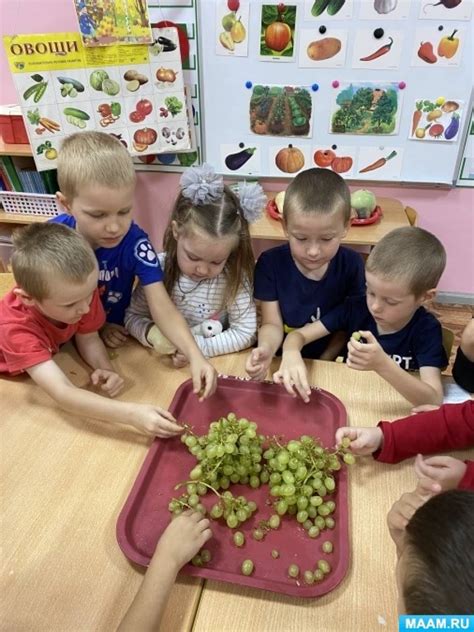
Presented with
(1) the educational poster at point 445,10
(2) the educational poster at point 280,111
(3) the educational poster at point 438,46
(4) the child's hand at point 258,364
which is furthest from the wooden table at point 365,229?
(4) the child's hand at point 258,364

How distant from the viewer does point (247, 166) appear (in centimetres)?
321

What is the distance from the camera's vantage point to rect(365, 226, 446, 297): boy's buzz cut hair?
52.8 inches

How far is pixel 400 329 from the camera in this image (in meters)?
1.49

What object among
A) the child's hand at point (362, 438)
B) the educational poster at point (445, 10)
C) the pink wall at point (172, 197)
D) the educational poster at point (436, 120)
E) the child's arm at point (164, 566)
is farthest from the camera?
the pink wall at point (172, 197)

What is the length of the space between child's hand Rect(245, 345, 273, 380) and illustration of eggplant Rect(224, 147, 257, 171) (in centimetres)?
212

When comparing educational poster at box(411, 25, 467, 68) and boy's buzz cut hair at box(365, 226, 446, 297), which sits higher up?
educational poster at box(411, 25, 467, 68)

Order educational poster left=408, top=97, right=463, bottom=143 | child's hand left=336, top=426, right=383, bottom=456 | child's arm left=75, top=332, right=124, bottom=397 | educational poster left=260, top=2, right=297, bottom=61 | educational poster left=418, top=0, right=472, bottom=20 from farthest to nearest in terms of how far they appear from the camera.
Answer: educational poster left=408, top=97, right=463, bottom=143, educational poster left=260, top=2, right=297, bottom=61, educational poster left=418, top=0, right=472, bottom=20, child's arm left=75, top=332, right=124, bottom=397, child's hand left=336, top=426, right=383, bottom=456

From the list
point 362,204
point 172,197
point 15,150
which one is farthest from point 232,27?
point 15,150

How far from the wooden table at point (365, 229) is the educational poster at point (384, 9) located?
1.04 metres

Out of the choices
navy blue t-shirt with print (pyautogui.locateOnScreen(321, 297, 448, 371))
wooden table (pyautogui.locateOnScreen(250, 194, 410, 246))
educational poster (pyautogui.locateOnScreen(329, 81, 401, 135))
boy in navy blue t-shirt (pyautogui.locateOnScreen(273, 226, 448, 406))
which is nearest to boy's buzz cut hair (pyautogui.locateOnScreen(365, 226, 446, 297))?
boy in navy blue t-shirt (pyautogui.locateOnScreen(273, 226, 448, 406))

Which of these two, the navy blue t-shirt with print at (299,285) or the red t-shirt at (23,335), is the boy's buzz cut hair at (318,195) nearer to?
the navy blue t-shirt with print at (299,285)

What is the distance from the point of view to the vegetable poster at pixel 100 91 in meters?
2.74

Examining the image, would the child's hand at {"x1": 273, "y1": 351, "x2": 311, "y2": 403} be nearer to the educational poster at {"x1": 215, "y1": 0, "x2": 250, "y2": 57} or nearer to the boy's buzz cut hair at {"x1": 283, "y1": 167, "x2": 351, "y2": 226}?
the boy's buzz cut hair at {"x1": 283, "y1": 167, "x2": 351, "y2": 226}

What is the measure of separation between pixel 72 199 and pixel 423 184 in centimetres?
244
